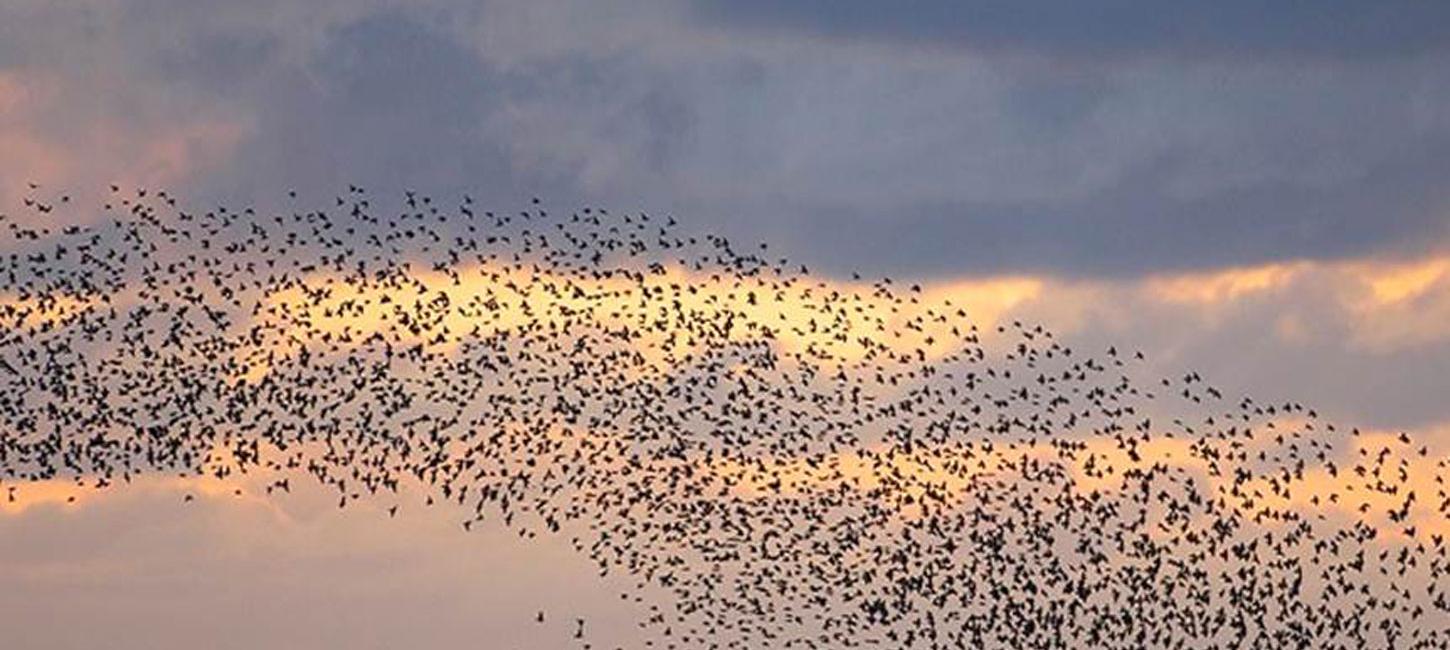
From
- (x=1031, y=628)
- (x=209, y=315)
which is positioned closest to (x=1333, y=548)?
(x=1031, y=628)

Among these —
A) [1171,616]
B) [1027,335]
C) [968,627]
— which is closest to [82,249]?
[1027,335]

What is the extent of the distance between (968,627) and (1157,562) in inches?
278

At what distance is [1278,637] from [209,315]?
138 ft

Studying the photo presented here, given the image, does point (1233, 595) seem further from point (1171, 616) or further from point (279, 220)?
point (279, 220)

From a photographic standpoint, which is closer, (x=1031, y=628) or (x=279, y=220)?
(x=279, y=220)

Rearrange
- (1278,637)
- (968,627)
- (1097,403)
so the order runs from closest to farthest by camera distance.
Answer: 1. (1097,403)
2. (968,627)
3. (1278,637)

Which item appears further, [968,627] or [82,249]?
[968,627]

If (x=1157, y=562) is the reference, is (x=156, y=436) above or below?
below

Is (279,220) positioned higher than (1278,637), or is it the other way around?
(1278,637)

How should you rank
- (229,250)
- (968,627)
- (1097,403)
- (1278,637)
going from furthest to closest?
1. (1278,637)
2. (968,627)
3. (1097,403)
4. (229,250)

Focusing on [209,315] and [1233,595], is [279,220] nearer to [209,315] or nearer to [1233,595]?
[209,315]

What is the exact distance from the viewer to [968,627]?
109312mm

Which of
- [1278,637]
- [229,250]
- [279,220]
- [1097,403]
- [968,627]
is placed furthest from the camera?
[1278,637]

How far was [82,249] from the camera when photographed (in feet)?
302
